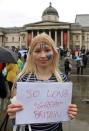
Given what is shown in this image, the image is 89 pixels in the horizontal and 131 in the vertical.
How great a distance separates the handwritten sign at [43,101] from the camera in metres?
3.12

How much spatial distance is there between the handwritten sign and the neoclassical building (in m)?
88.2

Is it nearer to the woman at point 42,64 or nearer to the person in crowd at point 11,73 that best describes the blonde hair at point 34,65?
the woman at point 42,64

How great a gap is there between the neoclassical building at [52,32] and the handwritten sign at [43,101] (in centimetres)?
8823

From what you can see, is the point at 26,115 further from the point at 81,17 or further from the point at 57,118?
the point at 81,17

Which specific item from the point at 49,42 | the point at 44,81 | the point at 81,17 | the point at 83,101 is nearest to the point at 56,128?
the point at 44,81

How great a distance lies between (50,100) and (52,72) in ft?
0.85

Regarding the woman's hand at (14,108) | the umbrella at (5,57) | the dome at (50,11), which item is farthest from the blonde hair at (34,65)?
the dome at (50,11)

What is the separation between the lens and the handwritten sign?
3.12 meters

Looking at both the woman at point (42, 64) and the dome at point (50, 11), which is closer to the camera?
the woman at point (42, 64)

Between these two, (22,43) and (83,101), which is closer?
(83,101)

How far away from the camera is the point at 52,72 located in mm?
3361

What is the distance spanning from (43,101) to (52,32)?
→ 9401cm

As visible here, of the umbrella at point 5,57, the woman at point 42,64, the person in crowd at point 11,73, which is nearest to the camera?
the woman at point 42,64

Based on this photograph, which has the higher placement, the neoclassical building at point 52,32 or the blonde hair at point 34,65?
the blonde hair at point 34,65
